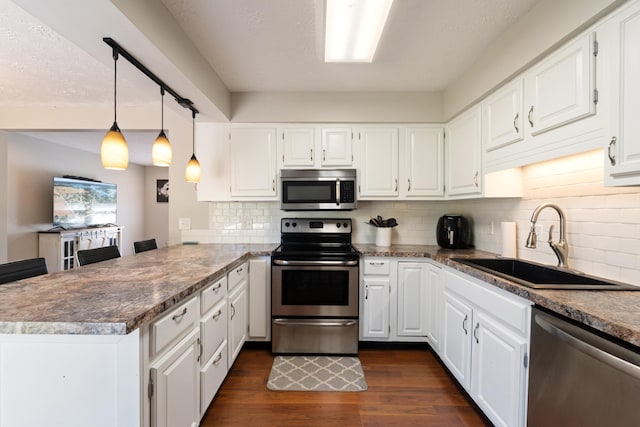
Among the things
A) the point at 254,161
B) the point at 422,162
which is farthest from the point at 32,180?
the point at 422,162

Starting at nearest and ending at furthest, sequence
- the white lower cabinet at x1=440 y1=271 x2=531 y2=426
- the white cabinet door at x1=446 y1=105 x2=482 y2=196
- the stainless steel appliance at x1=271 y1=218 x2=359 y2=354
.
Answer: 1. the white lower cabinet at x1=440 y1=271 x2=531 y2=426
2. the white cabinet door at x1=446 y1=105 x2=482 y2=196
3. the stainless steel appliance at x1=271 y1=218 x2=359 y2=354

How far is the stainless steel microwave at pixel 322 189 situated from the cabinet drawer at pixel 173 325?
146 centimetres

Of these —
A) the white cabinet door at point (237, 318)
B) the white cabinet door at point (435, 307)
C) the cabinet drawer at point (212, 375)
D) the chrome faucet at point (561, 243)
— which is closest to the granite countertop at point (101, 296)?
the white cabinet door at point (237, 318)

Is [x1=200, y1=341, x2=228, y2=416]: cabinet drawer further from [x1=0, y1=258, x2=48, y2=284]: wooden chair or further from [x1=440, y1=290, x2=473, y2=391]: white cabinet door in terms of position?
[x1=440, y1=290, x2=473, y2=391]: white cabinet door

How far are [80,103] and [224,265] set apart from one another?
2579 mm

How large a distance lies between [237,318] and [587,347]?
2.01 metres

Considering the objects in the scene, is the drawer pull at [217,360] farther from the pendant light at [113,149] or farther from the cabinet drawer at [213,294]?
the pendant light at [113,149]

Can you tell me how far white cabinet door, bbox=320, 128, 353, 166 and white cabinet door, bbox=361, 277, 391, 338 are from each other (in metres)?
1.15

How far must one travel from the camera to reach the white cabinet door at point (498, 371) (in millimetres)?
1322

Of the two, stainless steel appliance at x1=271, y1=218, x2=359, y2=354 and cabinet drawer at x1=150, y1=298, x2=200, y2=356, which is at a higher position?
cabinet drawer at x1=150, y1=298, x2=200, y2=356

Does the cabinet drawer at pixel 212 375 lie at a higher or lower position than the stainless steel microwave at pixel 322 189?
lower

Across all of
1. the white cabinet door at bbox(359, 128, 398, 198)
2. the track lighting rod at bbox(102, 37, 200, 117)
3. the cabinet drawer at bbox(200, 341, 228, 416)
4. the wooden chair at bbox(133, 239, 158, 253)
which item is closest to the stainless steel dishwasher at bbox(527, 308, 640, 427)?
the cabinet drawer at bbox(200, 341, 228, 416)

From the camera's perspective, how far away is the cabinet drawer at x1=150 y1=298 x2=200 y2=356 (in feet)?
3.47

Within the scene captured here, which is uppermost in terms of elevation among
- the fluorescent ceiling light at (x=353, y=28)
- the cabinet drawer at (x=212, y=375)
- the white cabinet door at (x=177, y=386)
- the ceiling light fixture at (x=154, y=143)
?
the fluorescent ceiling light at (x=353, y=28)
